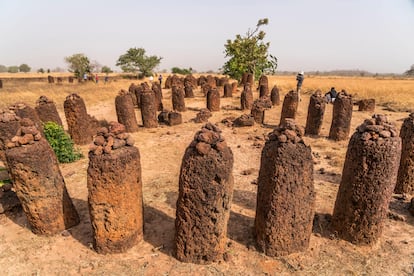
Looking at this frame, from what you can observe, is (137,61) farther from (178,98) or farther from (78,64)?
(178,98)

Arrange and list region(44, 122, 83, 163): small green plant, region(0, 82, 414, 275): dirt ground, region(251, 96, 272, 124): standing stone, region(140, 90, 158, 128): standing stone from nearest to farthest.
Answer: region(0, 82, 414, 275): dirt ground < region(44, 122, 83, 163): small green plant < region(140, 90, 158, 128): standing stone < region(251, 96, 272, 124): standing stone

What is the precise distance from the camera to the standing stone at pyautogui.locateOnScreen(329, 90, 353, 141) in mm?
11875

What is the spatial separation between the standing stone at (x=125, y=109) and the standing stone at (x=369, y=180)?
419 inches

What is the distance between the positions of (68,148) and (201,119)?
773 cm

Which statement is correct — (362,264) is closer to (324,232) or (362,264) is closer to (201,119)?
(324,232)

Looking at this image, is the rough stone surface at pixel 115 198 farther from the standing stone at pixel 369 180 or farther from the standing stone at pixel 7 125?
the standing stone at pixel 7 125

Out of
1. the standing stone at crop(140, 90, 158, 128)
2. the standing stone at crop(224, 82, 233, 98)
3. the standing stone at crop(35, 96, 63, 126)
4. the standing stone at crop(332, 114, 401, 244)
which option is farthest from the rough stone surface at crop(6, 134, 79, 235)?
the standing stone at crop(224, 82, 233, 98)

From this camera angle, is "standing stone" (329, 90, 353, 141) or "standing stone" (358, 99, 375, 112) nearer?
"standing stone" (329, 90, 353, 141)

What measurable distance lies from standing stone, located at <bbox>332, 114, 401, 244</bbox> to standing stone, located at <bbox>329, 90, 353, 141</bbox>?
7.19 m

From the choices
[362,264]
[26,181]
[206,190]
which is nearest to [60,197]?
[26,181]

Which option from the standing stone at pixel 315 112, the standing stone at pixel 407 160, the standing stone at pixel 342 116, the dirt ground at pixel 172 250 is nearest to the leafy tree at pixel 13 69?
the dirt ground at pixel 172 250

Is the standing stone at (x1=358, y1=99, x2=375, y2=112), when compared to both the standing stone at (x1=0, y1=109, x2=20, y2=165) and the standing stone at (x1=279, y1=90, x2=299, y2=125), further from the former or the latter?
the standing stone at (x1=0, y1=109, x2=20, y2=165)

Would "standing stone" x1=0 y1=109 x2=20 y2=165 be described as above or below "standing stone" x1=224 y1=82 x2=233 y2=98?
below

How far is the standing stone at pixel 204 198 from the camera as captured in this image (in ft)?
14.6
